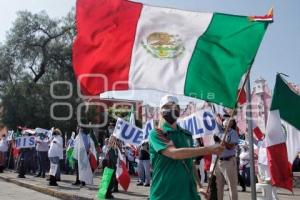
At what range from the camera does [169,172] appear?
5152 millimetres

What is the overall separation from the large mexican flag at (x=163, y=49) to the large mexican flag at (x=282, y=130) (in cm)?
112

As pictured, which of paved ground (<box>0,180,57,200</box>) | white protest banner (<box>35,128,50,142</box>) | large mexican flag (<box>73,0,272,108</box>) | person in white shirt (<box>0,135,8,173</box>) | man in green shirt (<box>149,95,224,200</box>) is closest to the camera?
man in green shirt (<box>149,95,224,200</box>)

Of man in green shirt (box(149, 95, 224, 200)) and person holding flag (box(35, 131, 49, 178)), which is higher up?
person holding flag (box(35, 131, 49, 178))

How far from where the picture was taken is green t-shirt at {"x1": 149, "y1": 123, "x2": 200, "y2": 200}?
16.8ft

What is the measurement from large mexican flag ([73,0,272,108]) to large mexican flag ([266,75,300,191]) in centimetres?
112

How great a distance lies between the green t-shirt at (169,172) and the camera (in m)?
5.11

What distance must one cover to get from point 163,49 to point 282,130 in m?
2.10

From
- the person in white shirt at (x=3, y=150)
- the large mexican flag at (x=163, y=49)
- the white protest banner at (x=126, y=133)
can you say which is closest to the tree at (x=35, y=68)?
the person in white shirt at (x=3, y=150)

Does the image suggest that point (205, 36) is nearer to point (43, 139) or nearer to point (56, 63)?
point (43, 139)

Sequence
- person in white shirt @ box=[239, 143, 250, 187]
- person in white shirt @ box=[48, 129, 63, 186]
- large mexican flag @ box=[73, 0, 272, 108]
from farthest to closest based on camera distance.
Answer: person in white shirt @ box=[48, 129, 63, 186], person in white shirt @ box=[239, 143, 250, 187], large mexican flag @ box=[73, 0, 272, 108]

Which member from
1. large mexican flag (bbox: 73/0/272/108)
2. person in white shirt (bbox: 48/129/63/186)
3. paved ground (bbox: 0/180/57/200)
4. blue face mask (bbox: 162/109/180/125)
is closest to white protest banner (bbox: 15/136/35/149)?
paved ground (bbox: 0/180/57/200)

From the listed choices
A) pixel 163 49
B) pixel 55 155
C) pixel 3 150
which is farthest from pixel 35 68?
pixel 163 49

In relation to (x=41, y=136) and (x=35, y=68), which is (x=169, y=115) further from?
(x=35, y=68)

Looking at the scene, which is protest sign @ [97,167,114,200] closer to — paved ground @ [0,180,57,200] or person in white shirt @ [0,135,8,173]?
paved ground @ [0,180,57,200]
